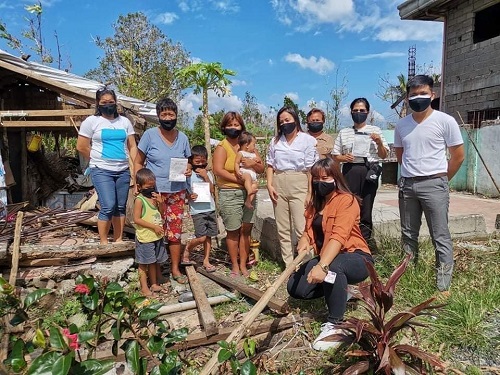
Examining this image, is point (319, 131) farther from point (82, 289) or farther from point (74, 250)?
point (82, 289)

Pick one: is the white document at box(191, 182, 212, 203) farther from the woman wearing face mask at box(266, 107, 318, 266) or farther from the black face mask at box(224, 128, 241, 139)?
the woman wearing face mask at box(266, 107, 318, 266)

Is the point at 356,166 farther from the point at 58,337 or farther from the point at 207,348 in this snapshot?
the point at 58,337

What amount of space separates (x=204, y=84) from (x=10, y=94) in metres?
3.78

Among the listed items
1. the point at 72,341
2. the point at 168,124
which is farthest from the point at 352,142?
the point at 72,341

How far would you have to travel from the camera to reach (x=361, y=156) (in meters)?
4.27

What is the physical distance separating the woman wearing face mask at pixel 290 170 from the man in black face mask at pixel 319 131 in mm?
331

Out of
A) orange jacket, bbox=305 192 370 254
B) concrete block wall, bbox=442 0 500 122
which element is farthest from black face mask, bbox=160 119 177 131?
concrete block wall, bbox=442 0 500 122

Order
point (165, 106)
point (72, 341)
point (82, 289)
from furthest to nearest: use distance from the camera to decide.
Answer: point (165, 106) → point (82, 289) → point (72, 341)

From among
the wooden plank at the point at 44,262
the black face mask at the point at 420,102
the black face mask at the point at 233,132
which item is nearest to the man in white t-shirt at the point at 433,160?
the black face mask at the point at 420,102

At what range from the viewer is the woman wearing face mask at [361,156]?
4227 millimetres

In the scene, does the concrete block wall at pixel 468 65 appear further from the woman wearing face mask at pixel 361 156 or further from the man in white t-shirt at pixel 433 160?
the man in white t-shirt at pixel 433 160

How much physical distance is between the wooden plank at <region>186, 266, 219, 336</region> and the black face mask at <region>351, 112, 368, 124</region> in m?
2.46

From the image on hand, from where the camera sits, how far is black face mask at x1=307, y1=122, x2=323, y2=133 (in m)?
4.50

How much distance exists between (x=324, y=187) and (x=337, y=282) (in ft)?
2.57
